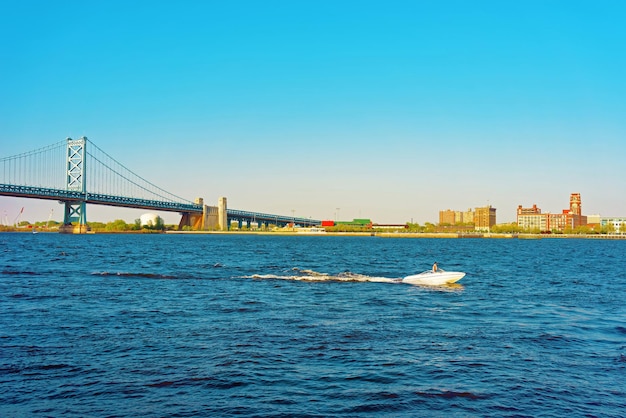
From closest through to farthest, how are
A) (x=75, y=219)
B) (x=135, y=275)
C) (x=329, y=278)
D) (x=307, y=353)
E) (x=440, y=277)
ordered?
1. (x=307, y=353)
2. (x=440, y=277)
3. (x=329, y=278)
4. (x=135, y=275)
5. (x=75, y=219)

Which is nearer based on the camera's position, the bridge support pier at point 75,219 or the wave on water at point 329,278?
the wave on water at point 329,278

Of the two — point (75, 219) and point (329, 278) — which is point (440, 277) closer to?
point (329, 278)

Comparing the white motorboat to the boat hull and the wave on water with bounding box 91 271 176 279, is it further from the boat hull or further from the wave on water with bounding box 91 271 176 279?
the wave on water with bounding box 91 271 176 279

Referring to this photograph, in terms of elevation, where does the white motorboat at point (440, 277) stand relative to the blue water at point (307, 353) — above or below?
above

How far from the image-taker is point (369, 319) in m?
24.1

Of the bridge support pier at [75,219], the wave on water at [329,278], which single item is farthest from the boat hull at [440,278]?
the bridge support pier at [75,219]

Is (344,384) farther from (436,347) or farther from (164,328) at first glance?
(164,328)

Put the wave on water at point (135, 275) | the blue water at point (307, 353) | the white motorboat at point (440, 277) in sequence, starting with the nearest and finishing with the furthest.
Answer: the blue water at point (307, 353)
the white motorboat at point (440, 277)
the wave on water at point (135, 275)

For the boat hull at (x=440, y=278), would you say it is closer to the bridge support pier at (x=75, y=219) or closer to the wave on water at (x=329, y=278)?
the wave on water at (x=329, y=278)

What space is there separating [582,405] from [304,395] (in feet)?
22.3

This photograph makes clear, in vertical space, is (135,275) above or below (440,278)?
below

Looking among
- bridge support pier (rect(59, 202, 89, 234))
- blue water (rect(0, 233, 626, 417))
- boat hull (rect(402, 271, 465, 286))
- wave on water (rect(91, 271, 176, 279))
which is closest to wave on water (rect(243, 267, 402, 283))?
boat hull (rect(402, 271, 465, 286))

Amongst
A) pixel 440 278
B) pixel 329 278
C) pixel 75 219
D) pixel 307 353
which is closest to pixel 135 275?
pixel 329 278

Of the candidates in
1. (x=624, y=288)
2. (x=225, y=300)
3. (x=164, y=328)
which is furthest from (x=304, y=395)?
(x=624, y=288)
